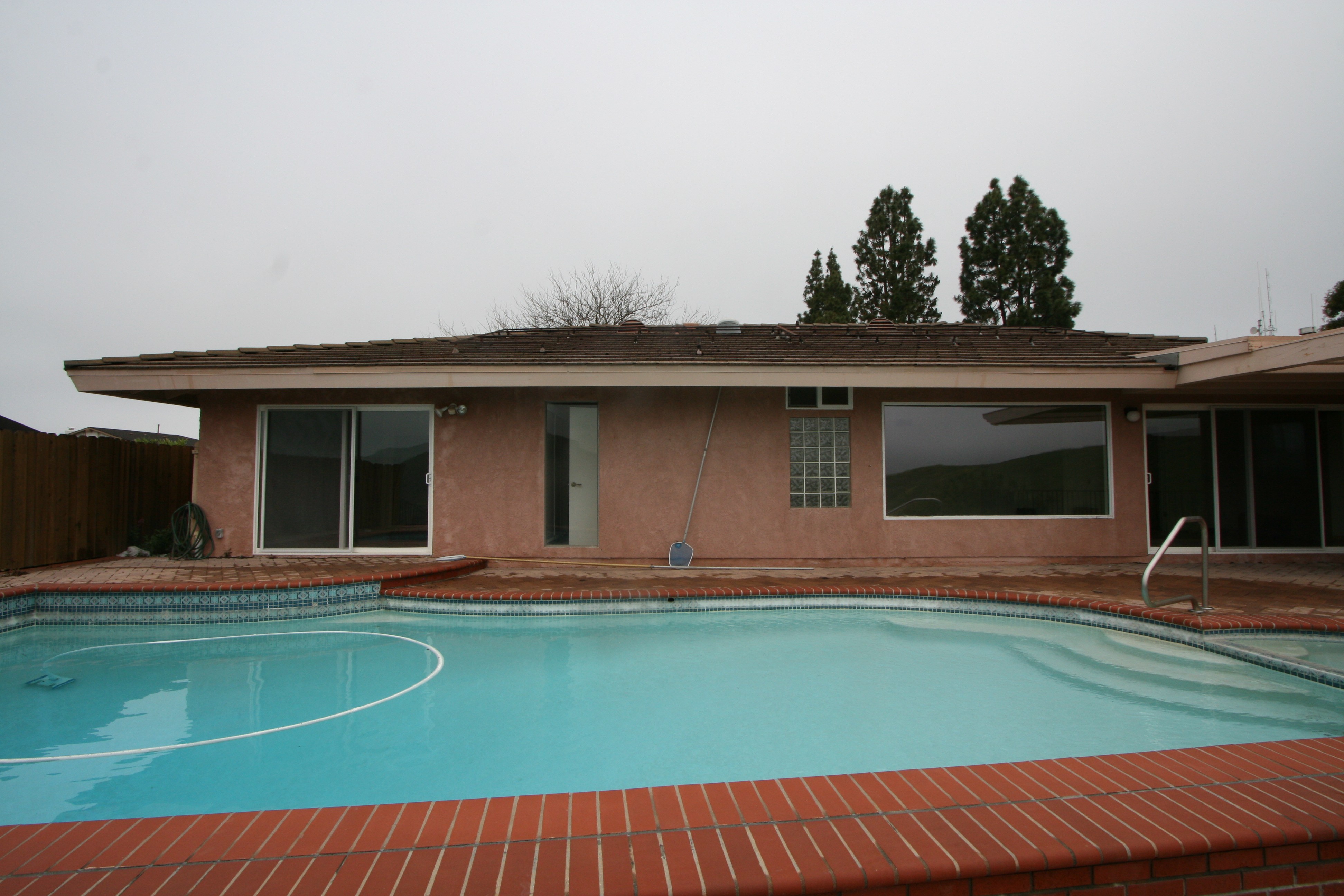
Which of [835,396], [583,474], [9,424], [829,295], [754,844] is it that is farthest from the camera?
[829,295]

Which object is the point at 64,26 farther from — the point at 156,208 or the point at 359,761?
the point at 359,761

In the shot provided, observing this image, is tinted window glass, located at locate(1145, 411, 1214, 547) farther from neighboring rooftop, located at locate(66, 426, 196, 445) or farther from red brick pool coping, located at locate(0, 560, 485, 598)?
neighboring rooftop, located at locate(66, 426, 196, 445)

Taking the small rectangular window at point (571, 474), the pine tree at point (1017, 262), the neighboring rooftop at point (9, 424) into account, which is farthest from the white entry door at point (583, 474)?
the pine tree at point (1017, 262)

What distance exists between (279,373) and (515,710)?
5.81m

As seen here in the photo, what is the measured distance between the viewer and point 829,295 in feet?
79.6

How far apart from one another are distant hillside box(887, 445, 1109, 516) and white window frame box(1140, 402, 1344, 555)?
0.83m

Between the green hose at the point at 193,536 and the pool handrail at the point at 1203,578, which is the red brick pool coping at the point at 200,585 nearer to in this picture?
the green hose at the point at 193,536

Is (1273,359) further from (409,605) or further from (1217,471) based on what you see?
(409,605)

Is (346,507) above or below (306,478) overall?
below

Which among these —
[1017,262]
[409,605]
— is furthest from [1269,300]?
[409,605]

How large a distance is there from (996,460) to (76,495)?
11.5 m

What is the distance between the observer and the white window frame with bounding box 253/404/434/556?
8.34 metres

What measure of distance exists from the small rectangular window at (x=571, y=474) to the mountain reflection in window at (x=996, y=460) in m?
3.85

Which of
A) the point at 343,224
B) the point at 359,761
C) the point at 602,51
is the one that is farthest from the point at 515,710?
the point at 343,224
